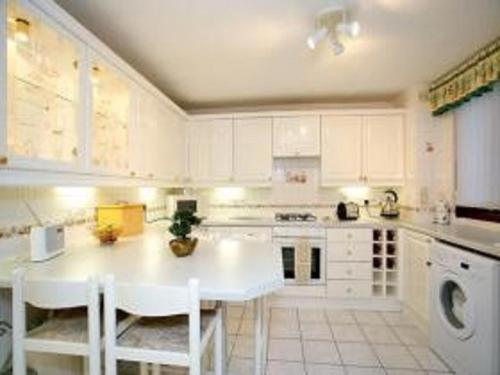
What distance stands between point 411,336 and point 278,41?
2.54 metres

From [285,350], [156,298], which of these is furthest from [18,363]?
[285,350]

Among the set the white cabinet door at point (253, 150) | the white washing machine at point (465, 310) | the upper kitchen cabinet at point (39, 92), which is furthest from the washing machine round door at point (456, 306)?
the upper kitchen cabinet at point (39, 92)

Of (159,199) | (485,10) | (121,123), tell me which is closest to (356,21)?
(485,10)

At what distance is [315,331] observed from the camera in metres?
2.65

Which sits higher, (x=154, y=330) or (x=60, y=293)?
(x=60, y=293)

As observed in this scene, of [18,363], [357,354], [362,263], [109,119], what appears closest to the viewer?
[18,363]

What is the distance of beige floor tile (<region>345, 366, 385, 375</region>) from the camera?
2.05 m

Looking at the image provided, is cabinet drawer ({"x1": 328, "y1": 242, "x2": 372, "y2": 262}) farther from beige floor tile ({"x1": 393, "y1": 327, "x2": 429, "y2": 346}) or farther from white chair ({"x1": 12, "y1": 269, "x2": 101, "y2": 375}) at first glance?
white chair ({"x1": 12, "y1": 269, "x2": 101, "y2": 375})

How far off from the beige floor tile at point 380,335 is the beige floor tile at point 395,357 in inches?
3.2

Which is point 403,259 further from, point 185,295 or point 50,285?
point 50,285

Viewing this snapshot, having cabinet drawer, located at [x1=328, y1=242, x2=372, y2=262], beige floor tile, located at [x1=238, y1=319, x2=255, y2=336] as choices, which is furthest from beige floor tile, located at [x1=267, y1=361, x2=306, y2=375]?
cabinet drawer, located at [x1=328, y1=242, x2=372, y2=262]

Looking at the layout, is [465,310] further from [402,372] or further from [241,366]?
[241,366]

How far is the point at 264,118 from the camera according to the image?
11.7ft

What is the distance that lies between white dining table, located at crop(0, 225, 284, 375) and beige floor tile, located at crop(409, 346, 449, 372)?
3.71 ft
